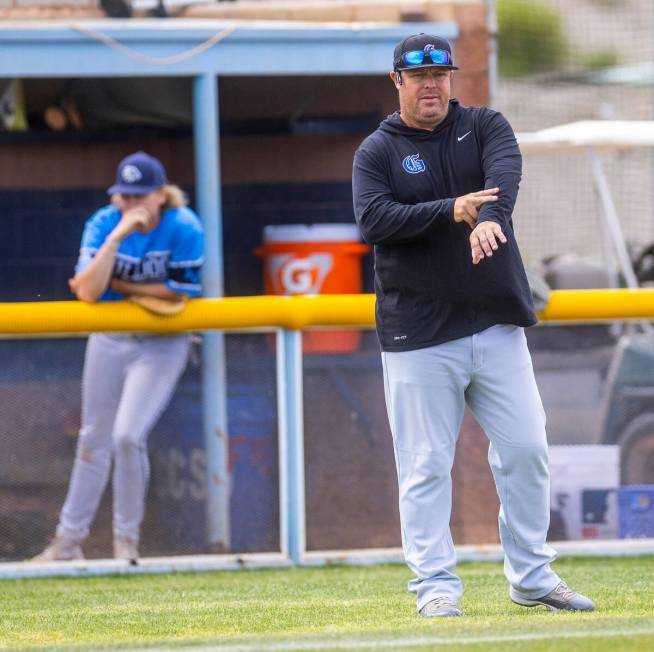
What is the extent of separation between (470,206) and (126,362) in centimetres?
263

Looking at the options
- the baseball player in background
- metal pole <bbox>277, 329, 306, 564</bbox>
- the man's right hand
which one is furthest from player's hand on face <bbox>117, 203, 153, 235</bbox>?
the man's right hand

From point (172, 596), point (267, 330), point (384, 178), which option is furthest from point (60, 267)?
point (384, 178)

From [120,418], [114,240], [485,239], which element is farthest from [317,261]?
[485,239]

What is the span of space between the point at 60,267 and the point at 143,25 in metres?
2.44

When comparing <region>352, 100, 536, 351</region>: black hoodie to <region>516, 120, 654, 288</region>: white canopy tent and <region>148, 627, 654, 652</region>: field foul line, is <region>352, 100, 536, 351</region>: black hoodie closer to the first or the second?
<region>148, 627, 654, 652</region>: field foul line

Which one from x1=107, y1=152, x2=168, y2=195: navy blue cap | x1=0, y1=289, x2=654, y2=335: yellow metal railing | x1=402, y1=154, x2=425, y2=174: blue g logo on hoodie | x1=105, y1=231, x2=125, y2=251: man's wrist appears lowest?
x1=0, y1=289, x2=654, y2=335: yellow metal railing

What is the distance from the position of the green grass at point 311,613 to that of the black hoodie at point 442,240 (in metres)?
0.98

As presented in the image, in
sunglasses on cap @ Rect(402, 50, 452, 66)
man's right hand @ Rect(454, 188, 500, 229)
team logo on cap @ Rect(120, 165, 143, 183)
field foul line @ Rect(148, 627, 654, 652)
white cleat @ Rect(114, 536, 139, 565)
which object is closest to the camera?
field foul line @ Rect(148, 627, 654, 652)

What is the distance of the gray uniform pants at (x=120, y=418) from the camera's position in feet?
21.5

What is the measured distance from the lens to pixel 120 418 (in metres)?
6.58

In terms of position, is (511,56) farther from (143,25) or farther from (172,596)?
(172,596)

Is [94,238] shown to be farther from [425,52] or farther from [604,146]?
[604,146]

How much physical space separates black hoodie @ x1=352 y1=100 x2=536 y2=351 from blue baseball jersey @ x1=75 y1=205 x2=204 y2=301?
6.89 feet

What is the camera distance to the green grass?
13.6ft
